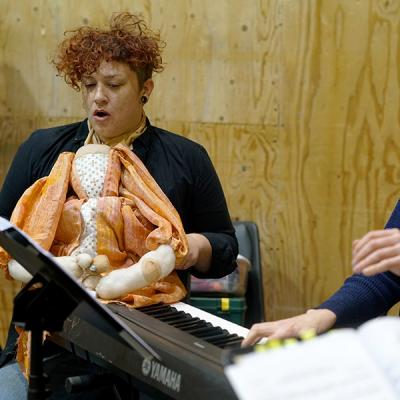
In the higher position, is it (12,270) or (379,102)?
(379,102)

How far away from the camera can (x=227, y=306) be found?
295 centimetres

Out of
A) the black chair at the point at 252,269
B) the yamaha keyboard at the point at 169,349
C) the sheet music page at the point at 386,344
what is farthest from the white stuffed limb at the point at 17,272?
the black chair at the point at 252,269

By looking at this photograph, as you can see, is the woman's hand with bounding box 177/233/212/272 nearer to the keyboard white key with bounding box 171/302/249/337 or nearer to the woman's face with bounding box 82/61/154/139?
the keyboard white key with bounding box 171/302/249/337

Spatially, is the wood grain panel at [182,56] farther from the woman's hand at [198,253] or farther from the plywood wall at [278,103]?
the woman's hand at [198,253]

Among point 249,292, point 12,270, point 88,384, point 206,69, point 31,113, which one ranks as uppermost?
point 206,69

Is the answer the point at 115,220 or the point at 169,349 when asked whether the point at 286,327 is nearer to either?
the point at 169,349

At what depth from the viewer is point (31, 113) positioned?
332 centimetres

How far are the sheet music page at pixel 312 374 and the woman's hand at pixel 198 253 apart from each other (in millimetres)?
1037

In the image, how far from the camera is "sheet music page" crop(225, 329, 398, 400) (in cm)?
67

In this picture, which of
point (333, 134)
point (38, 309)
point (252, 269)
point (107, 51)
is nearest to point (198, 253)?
point (107, 51)

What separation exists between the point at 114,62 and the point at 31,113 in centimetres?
156

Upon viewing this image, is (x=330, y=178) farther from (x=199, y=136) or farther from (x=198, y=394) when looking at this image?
(x=198, y=394)

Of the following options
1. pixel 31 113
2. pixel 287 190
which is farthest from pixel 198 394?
pixel 31 113

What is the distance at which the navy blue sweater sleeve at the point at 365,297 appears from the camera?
137cm
